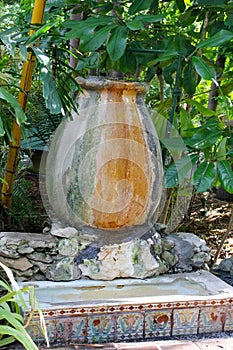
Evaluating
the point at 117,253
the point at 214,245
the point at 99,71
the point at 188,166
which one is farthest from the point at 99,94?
the point at 214,245

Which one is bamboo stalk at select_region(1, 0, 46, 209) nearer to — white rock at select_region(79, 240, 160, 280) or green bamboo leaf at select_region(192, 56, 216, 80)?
white rock at select_region(79, 240, 160, 280)

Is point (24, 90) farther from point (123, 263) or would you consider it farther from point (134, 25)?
point (123, 263)

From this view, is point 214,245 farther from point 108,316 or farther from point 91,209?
point 108,316

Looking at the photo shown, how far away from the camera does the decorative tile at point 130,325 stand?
2168 millimetres

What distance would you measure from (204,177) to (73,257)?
0.74 meters

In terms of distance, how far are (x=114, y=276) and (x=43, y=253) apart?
0.36 meters

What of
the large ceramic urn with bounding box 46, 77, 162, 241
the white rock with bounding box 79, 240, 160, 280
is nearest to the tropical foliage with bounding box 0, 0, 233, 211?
the large ceramic urn with bounding box 46, 77, 162, 241

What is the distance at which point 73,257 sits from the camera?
2436 mm

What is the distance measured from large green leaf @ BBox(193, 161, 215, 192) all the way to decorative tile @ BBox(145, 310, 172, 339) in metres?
0.59

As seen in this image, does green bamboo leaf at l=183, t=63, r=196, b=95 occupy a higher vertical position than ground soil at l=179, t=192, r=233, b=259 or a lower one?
higher

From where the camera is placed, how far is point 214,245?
3680mm

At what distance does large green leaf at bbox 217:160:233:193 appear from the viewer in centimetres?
239

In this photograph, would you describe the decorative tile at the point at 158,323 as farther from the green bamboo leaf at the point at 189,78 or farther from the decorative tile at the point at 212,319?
the green bamboo leaf at the point at 189,78

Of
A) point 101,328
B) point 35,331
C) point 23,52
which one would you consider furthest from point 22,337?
point 23,52
